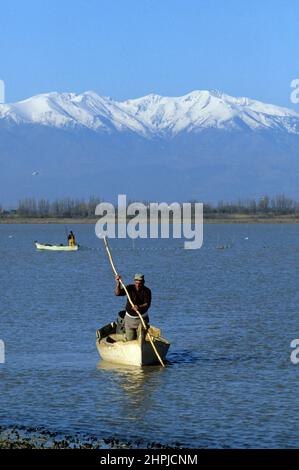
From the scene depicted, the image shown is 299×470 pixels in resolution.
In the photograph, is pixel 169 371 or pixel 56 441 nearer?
pixel 56 441

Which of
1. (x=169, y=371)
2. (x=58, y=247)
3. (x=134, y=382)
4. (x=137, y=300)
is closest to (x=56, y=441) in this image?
(x=134, y=382)

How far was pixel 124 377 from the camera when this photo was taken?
25.3 m

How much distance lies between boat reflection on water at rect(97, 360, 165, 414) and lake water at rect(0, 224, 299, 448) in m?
0.03

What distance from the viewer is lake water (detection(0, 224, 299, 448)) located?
20234 millimetres

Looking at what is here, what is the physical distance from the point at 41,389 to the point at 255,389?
15.4ft

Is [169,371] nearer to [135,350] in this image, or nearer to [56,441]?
[135,350]

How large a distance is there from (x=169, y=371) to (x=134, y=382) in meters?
1.63

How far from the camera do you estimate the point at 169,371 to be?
2611cm

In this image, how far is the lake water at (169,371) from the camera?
20234mm

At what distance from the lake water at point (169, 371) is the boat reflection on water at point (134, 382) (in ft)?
0.09

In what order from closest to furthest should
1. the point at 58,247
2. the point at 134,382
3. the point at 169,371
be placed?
1. the point at 134,382
2. the point at 169,371
3. the point at 58,247

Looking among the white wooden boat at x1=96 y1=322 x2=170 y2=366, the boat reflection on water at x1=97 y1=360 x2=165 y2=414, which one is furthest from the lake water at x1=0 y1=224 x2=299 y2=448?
the white wooden boat at x1=96 y1=322 x2=170 y2=366

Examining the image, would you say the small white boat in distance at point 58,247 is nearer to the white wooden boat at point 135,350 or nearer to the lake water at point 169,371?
the lake water at point 169,371
